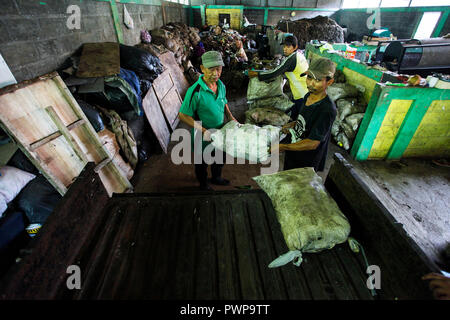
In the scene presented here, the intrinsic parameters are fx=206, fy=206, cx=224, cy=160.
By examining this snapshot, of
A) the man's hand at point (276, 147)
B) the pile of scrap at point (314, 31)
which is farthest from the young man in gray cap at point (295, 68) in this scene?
the pile of scrap at point (314, 31)

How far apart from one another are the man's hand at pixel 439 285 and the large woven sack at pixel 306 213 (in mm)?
412

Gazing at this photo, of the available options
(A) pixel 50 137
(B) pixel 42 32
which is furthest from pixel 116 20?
(A) pixel 50 137

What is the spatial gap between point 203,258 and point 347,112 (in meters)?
3.79

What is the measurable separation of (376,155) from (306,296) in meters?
3.56

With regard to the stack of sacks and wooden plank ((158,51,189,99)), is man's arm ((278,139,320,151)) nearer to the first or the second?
the stack of sacks

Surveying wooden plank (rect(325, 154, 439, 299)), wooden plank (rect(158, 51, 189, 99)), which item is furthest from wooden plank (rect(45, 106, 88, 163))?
wooden plank (rect(158, 51, 189, 99))

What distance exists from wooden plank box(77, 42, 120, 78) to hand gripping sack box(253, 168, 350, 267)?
9.99ft

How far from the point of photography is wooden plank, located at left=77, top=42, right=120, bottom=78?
3053 mm

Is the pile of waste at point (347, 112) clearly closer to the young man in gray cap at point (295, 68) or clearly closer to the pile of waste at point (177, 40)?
the young man in gray cap at point (295, 68)

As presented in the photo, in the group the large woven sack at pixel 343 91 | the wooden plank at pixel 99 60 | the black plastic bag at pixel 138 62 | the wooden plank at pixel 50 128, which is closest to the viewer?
the wooden plank at pixel 50 128

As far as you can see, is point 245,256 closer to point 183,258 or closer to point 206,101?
point 183,258

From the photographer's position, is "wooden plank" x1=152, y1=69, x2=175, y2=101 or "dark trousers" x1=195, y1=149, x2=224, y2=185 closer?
"dark trousers" x1=195, y1=149, x2=224, y2=185

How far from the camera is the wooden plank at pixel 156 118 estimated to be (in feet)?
12.5

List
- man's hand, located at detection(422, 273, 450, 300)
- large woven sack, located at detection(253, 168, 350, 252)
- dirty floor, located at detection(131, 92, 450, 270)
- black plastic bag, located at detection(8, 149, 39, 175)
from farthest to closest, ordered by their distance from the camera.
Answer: dirty floor, located at detection(131, 92, 450, 270), black plastic bag, located at detection(8, 149, 39, 175), large woven sack, located at detection(253, 168, 350, 252), man's hand, located at detection(422, 273, 450, 300)
